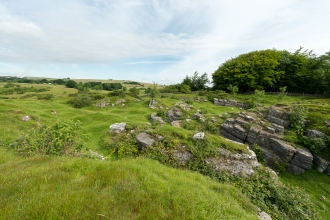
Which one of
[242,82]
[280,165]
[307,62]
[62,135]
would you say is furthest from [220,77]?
[62,135]

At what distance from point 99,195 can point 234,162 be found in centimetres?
866

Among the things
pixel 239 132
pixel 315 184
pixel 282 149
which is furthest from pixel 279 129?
pixel 315 184

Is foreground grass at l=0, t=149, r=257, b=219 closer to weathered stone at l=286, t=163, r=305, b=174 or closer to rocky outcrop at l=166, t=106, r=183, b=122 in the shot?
weathered stone at l=286, t=163, r=305, b=174

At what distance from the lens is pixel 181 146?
36.2ft

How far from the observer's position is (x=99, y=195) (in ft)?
13.7

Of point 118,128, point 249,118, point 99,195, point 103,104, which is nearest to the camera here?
point 99,195

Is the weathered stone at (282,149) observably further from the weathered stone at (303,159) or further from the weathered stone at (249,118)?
the weathered stone at (249,118)

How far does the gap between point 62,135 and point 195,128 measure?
15362mm

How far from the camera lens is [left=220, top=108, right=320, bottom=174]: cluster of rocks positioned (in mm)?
13047

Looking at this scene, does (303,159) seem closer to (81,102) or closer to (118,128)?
(118,128)

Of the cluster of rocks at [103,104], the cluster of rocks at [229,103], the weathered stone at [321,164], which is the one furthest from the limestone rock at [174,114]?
the cluster of rocks at [229,103]

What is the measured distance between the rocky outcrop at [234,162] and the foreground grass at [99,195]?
324 centimetres

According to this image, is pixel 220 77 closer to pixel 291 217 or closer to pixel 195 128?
pixel 195 128

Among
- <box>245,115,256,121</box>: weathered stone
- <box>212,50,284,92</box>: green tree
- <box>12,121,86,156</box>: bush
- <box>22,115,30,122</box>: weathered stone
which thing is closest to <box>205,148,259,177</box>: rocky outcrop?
<box>12,121,86,156</box>: bush
